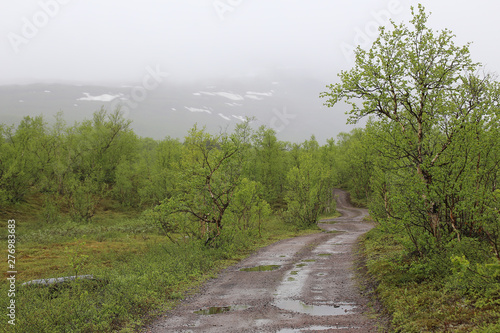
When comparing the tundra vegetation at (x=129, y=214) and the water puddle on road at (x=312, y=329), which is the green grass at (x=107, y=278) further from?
the water puddle on road at (x=312, y=329)

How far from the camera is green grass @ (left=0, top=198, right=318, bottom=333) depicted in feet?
28.2

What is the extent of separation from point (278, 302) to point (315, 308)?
4.26 ft

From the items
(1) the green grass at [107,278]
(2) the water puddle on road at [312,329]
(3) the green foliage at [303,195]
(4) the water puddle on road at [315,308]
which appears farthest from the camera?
(3) the green foliage at [303,195]

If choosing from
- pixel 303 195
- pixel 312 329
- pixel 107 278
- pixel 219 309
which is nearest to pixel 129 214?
pixel 303 195

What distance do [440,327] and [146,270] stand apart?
11172 mm

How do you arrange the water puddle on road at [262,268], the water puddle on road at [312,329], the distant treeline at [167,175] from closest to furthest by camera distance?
the water puddle on road at [312,329] < the water puddle on road at [262,268] < the distant treeline at [167,175]

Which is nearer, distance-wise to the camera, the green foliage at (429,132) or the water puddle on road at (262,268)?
the green foliage at (429,132)

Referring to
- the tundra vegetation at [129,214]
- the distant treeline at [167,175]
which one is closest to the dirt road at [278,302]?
the tundra vegetation at [129,214]

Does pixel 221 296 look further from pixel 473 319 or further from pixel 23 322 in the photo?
pixel 473 319

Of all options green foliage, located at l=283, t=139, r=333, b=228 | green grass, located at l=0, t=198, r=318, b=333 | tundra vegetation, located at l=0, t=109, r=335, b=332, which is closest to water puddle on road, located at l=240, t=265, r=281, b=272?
green grass, located at l=0, t=198, r=318, b=333

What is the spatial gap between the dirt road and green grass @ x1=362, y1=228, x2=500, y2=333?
2.82 ft

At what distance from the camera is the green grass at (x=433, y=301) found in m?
6.80

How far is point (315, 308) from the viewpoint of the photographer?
32.2ft

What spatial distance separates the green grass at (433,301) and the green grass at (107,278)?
275 inches
